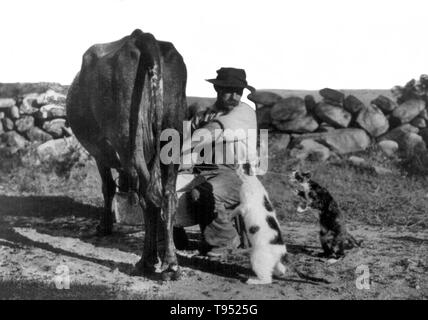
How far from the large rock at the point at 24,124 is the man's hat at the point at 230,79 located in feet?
23.0

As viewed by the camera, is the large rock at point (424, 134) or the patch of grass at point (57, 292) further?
the large rock at point (424, 134)

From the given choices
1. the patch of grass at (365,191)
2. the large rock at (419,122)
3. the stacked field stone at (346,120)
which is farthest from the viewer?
the large rock at (419,122)

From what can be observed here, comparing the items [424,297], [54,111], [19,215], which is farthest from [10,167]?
[424,297]

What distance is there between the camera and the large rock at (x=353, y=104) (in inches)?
437

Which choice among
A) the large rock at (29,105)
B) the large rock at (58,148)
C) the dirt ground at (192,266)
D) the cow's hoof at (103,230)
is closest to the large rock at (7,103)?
the large rock at (29,105)

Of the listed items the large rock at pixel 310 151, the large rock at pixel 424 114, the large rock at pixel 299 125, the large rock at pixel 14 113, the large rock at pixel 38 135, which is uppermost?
the large rock at pixel 424 114

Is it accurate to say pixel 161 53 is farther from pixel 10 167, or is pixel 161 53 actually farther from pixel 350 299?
pixel 10 167

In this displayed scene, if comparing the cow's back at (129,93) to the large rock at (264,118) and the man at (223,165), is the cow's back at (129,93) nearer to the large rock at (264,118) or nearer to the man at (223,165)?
the man at (223,165)

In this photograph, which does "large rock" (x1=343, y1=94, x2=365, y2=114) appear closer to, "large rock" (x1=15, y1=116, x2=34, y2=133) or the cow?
the cow

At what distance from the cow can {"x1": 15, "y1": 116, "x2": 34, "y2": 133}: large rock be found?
21.9ft

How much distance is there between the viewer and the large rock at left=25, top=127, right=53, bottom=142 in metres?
11.5

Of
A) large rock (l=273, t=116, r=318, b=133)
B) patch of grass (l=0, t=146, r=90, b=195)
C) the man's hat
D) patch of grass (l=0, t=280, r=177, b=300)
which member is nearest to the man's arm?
the man's hat

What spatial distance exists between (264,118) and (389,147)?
106 inches

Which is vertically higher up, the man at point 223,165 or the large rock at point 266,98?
the large rock at point 266,98
